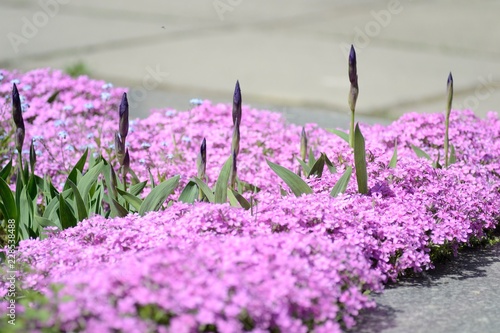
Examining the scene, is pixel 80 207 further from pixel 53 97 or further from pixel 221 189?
pixel 53 97

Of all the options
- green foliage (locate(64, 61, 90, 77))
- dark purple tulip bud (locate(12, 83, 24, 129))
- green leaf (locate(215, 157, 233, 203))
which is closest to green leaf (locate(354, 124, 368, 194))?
green leaf (locate(215, 157, 233, 203))

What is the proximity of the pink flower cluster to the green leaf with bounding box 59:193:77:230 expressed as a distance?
21 cm

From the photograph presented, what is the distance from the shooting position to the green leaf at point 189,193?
173 inches

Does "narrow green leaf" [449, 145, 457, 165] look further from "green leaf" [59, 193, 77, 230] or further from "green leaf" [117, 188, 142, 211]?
"green leaf" [59, 193, 77, 230]

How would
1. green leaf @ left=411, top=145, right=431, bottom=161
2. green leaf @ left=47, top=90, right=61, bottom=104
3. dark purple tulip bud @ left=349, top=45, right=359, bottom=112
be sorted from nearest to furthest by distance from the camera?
dark purple tulip bud @ left=349, top=45, right=359, bottom=112
green leaf @ left=411, top=145, right=431, bottom=161
green leaf @ left=47, top=90, right=61, bottom=104

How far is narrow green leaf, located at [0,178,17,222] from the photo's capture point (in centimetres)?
430

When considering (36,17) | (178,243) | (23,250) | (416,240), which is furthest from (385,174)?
(36,17)

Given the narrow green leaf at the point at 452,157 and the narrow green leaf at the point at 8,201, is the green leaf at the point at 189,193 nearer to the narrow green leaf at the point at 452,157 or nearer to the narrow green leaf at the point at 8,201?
the narrow green leaf at the point at 8,201

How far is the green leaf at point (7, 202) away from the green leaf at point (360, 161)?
1.68 metres

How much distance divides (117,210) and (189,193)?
37 cm

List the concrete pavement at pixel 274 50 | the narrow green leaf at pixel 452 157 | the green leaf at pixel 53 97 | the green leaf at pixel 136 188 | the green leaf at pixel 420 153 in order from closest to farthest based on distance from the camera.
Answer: the green leaf at pixel 136 188
the narrow green leaf at pixel 452 157
the green leaf at pixel 420 153
the green leaf at pixel 53 97
the concrete pavement at pixel 274 50

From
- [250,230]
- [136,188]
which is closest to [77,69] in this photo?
[136,188]

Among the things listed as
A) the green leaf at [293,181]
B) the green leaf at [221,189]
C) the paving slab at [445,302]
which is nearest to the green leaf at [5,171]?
the green leaf at [221,189]

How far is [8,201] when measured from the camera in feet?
14.2
